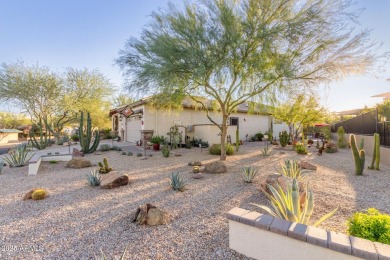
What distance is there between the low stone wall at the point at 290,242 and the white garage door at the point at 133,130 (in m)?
15.8

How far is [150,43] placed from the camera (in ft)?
27.5

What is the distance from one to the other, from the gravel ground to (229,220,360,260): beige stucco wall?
0.19m

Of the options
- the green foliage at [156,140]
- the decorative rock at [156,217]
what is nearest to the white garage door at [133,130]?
the green foliage at [156,140]

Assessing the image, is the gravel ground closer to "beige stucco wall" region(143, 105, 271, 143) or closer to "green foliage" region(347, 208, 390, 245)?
"green foliage" region(347, 208, 390, 245)

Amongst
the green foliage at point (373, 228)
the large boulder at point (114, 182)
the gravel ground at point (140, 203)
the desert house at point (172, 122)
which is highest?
the desert house at point (172, 122)

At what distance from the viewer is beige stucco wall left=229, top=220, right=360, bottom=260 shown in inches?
83.6

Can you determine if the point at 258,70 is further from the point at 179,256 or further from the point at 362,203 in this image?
the point at 179,256

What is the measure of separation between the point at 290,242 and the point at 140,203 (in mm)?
3355

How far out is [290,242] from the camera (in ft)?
7.49

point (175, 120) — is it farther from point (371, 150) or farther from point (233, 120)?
point (371, 150)

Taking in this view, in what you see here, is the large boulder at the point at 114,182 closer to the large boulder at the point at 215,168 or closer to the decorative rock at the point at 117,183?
the decorative rock at the point at 117,183

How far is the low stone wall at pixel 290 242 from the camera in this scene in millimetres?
1959

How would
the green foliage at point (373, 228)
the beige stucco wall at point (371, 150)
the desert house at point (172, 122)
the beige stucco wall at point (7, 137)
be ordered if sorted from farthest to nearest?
the beige stucco wall at point (7, 137)
the desert house at point (172, 122)
the beige stucco wall at point (371, 150)
the green foliage at point (373, 228)

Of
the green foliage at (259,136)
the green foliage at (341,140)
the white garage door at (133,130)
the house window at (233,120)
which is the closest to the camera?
the green foliage at (341,140)
